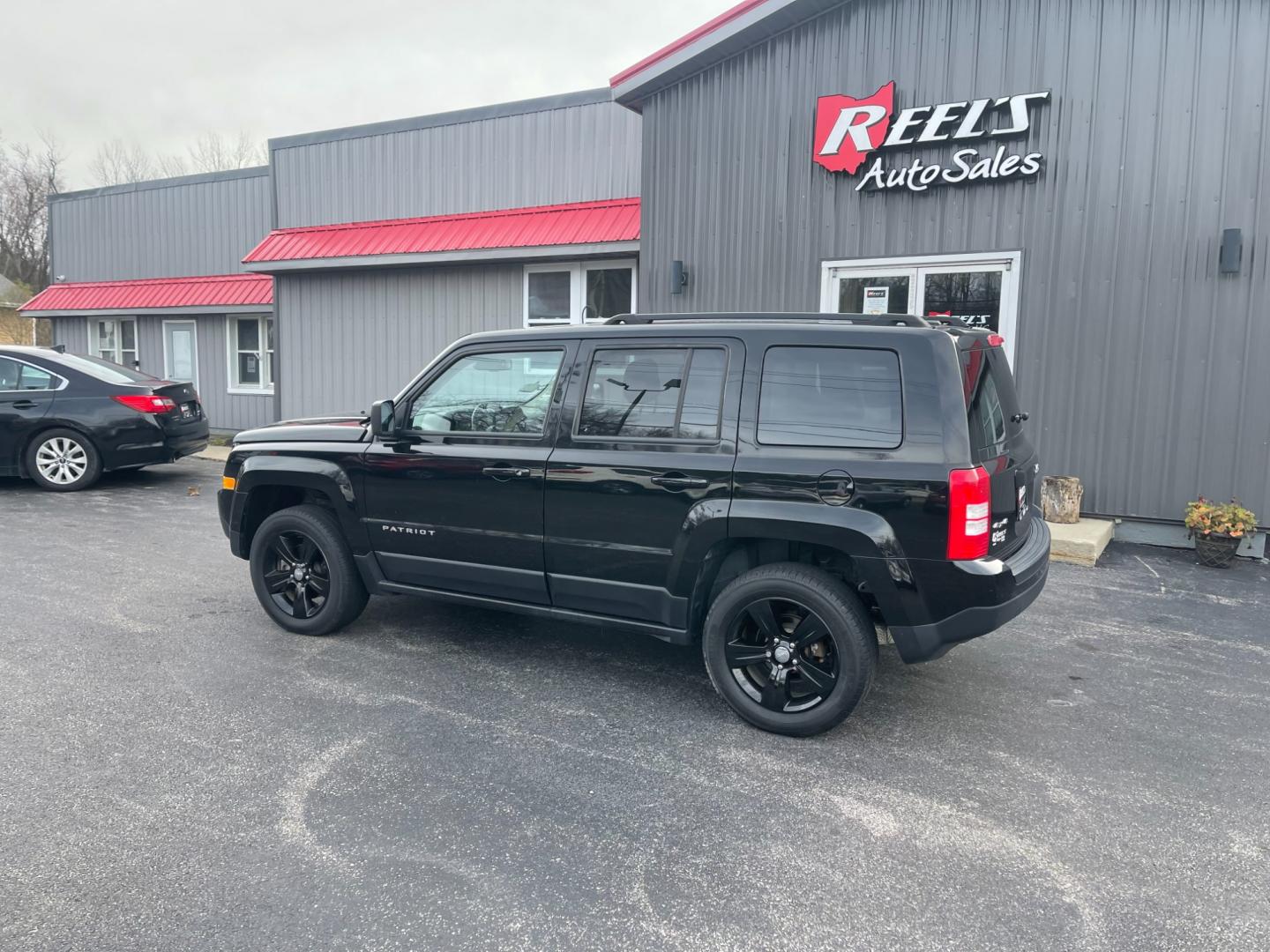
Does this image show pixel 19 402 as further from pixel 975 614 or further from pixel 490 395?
pixel 975 614

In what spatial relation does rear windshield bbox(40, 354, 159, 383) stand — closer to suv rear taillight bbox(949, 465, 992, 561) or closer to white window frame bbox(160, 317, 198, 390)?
white window frame bbox(160, 317, 198, 390)

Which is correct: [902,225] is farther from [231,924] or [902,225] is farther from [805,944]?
[231,924]

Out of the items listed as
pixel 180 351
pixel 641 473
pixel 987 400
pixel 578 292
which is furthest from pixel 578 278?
pixel 180 351

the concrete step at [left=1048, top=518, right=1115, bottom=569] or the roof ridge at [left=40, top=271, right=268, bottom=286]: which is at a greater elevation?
the roof ridge at [left=40, top=271, right=268, bottom=286]

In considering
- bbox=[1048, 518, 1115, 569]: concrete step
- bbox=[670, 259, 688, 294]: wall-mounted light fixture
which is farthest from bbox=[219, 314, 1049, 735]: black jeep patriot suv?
bbox=[670, 259, 688, 294]: wall-mounted light fixture

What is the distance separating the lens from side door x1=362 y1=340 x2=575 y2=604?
4461 millimetres

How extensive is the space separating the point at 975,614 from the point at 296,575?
12.3ft

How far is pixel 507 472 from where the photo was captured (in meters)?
4.45

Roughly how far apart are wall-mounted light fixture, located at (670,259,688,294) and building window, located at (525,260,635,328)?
61.7 inches

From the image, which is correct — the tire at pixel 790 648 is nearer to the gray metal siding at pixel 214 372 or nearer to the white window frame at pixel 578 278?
the white window frame at pixel 578 278

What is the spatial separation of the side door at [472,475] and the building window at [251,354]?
12613mm

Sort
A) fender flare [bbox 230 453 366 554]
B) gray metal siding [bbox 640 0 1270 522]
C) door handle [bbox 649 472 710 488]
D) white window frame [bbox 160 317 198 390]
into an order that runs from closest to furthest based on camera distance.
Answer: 1. door handle [bbox 649 472 710 488]
2. fender flare [bbox 230 453 366 554]
3. gray metal siding [bbox 640 0 1270 522]
4. white window frame [bbox 160 317 198 390]

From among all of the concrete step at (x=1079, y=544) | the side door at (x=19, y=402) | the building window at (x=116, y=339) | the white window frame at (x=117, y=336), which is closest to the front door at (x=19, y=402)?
the side door at (x=19, y=402)

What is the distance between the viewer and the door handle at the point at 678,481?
398cm
